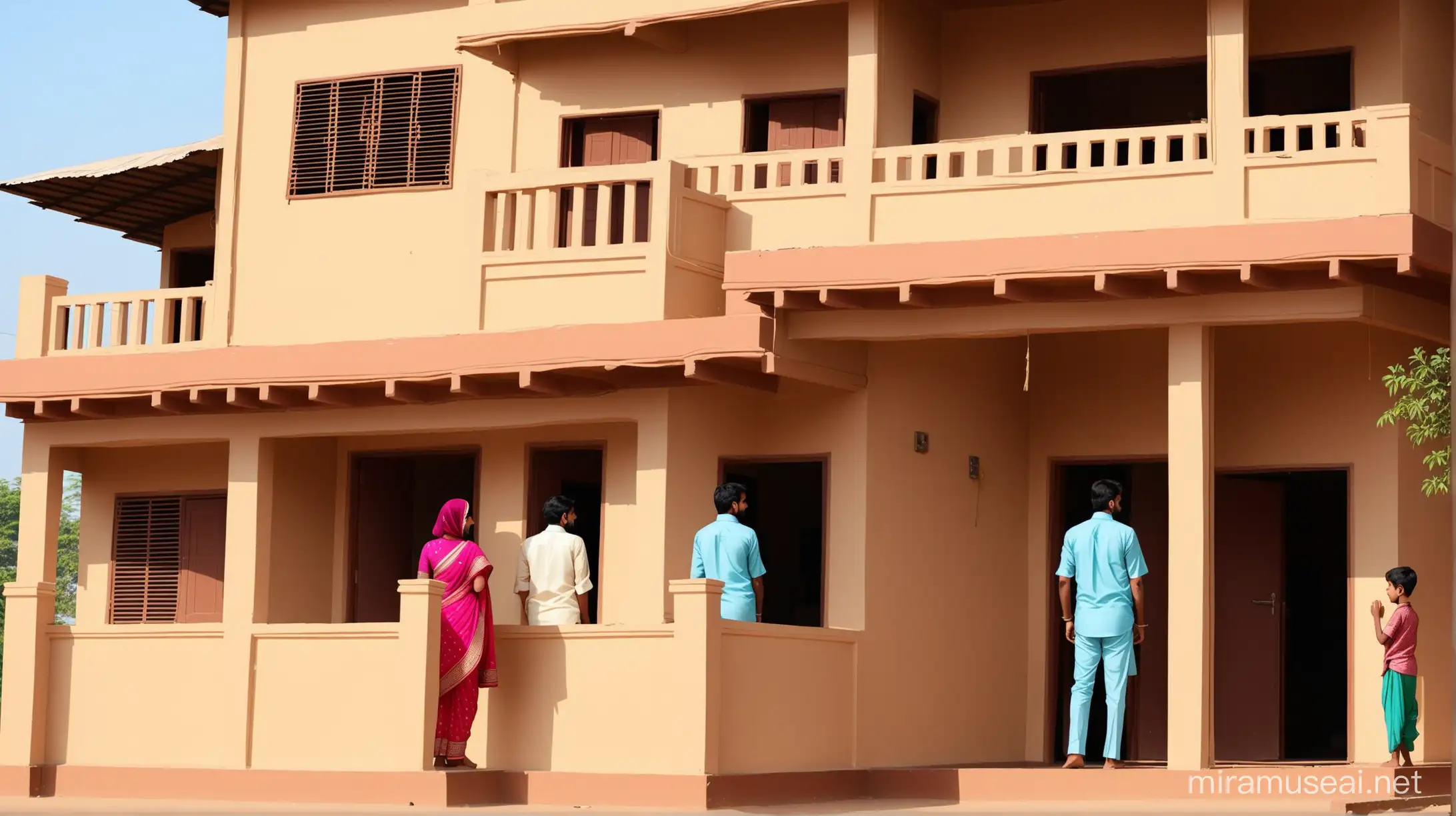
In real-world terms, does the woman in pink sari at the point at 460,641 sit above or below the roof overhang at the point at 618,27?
below

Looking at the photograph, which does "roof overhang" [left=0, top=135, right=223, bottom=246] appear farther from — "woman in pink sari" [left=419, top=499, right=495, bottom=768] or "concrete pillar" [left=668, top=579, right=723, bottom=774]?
"concrete pillar" [left=668, top=579, right=723, bottom=774]

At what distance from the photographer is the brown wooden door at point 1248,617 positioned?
628 inches

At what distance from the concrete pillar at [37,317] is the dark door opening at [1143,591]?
8197 millimetres

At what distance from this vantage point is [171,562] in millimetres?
17828

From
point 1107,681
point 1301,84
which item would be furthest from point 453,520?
point 1301,84

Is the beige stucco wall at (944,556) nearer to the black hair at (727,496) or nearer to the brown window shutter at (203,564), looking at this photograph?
the black hair at (727,496)

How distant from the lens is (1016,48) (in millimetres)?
15992

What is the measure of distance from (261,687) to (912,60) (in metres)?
6.51

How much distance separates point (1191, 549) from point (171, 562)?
8.86m

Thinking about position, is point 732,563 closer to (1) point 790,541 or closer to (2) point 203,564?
(1) point 790,541

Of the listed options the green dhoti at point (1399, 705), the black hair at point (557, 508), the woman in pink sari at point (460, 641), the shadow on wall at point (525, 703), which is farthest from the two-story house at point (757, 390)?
the green dhoti at point (1399, 705)

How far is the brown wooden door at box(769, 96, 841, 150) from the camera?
16.0 metres

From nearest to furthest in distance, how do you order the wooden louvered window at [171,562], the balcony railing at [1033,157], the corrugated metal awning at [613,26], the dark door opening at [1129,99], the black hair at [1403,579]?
the black hair at [1403,579], the balcony railing at [1033,157], the corrugated metal awning at [613,26], the dark door opening at [1129,99], the wooden louvered window at [171,562]

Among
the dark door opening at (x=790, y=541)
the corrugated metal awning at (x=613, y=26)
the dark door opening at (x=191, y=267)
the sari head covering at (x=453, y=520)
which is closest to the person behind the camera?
the sari head covering at (x=453, y=520)
